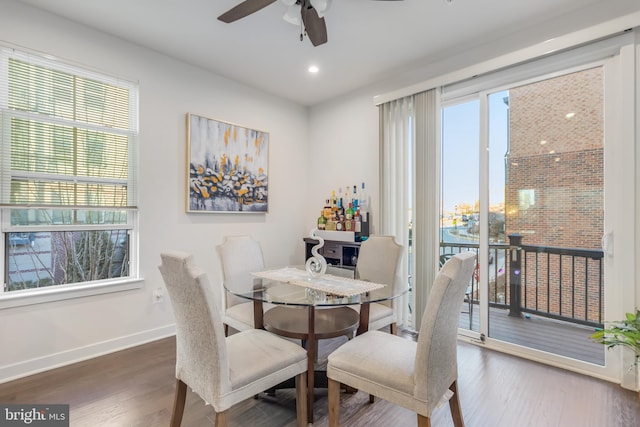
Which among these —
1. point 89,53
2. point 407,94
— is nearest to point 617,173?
point 407,94

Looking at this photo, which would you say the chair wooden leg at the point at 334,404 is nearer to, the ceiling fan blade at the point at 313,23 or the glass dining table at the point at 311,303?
the glass dining table at the point at 311,303

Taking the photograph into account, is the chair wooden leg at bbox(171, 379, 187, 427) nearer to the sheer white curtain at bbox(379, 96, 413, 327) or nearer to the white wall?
the white wall

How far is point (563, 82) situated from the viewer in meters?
2.58

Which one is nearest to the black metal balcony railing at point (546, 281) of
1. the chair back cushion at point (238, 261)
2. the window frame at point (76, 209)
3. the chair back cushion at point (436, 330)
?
the chair back cushion at point (436, 330)

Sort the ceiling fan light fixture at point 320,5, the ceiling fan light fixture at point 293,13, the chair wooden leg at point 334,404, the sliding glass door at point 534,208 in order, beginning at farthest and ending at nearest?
the sliding glass door at point 534,208
the ceiling fan light fixture at point 293,13
the ceiling fan light fixture at point 320,5
the chair wooden leg at point 334,404

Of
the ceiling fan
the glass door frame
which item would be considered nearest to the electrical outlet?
the ceiling fan

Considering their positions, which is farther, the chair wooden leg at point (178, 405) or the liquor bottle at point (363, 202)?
the liquor bottle at point (363, 202)

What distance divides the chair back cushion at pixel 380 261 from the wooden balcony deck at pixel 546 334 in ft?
3.77

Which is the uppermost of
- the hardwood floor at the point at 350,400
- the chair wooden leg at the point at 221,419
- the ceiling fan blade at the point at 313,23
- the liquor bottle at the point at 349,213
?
the ceiling fan blade at the point at 313,23

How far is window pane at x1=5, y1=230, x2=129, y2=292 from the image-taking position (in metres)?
2.43

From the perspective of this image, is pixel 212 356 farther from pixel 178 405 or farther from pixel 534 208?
pixel 534 208

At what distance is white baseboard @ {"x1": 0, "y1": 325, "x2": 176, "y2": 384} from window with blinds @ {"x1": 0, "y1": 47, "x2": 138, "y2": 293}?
548 millimetres

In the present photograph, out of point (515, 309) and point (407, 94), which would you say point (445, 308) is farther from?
point (407, 94)

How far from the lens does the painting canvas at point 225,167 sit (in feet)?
11.0
